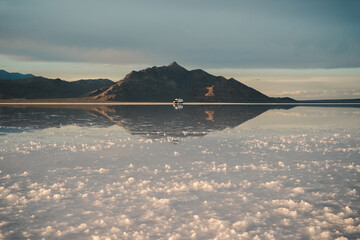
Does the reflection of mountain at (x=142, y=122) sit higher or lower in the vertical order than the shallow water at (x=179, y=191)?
higher

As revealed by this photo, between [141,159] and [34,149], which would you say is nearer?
[141,159]

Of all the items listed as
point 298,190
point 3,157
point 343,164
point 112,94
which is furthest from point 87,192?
point 112,94

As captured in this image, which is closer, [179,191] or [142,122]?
[179,191]

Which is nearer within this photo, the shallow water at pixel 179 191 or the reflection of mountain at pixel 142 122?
the shallow water at pixel 179 191

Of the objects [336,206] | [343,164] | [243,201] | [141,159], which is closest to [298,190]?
[336,206]

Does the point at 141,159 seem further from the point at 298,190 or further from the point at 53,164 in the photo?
the point at 298,190

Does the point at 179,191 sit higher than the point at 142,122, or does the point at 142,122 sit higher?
the point at 142,122

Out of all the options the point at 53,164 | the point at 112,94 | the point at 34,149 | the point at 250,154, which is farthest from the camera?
the point at 112,94

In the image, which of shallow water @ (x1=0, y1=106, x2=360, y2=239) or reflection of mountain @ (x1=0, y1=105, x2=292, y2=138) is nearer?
shallow water @ (x1=0, y1=106, x2=360, y2=239)

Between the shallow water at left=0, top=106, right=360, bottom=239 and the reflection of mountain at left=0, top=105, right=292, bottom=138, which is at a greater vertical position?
the reflection of mountain at left=0, top=105, right=292, bottom=138

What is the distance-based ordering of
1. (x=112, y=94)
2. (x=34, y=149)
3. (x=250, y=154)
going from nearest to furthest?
(x=250, y=154) < (x=34, y=149) < (x=112, y=94)
